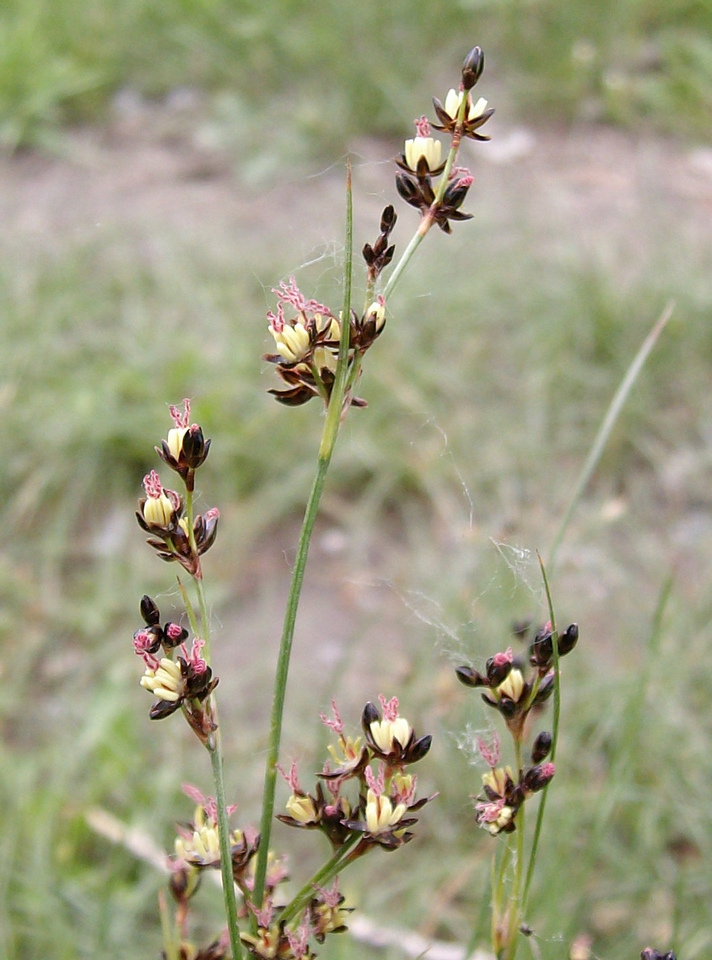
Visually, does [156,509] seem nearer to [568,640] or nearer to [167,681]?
[167,681]

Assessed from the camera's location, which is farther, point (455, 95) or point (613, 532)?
point (613, 532)

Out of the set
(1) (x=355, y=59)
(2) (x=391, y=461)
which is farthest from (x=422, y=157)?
(1) (x=355, y=59)

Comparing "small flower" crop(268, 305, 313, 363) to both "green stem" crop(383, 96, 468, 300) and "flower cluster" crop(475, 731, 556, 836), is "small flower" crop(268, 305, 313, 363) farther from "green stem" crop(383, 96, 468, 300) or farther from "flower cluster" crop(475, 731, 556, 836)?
"flower cluster" crop(475, 731, 556, 836)

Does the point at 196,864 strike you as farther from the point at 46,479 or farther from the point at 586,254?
the point at 586,254

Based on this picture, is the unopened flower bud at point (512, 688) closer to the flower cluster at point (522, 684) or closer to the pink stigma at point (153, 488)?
the flower cluster at point (522, 684)

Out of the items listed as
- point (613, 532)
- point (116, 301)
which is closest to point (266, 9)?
point (116, 301)
